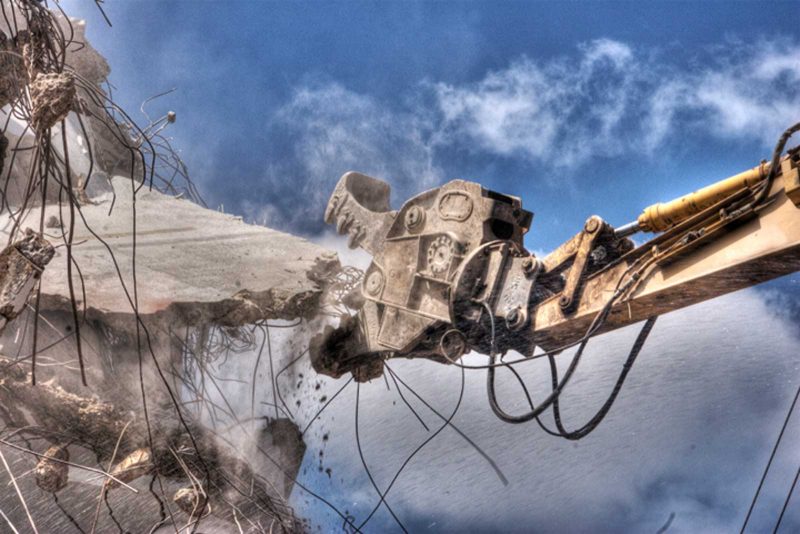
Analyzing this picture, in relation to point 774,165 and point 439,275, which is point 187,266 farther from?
point 774,165

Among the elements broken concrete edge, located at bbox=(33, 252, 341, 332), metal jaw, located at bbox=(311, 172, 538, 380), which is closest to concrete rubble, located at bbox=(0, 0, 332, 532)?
broken concrete edge, located at bbox=(33, 252, 341, 332)

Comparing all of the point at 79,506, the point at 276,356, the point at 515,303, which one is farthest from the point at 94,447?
the point at 515,303

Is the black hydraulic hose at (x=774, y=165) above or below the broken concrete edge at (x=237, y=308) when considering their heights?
above

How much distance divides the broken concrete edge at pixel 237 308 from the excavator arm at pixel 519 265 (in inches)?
16.2

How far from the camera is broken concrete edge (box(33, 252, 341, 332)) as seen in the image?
6449mm

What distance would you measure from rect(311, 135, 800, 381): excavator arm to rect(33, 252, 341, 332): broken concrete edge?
412 millimetres

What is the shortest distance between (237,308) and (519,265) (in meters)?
2.65

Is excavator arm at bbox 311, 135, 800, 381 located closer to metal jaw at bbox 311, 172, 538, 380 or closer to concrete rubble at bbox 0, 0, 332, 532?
metal jaw at bbox 311, 172, 538, 380

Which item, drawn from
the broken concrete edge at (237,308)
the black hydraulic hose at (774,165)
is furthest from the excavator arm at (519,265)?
the broken concrete edge at (237,308)

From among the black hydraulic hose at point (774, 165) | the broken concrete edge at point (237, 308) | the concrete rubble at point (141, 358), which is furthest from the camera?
the broken concrete edge at point (237, 308)

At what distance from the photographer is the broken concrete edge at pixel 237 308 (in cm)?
645

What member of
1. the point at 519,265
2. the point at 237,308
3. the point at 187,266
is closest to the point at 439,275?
the point at 519,265

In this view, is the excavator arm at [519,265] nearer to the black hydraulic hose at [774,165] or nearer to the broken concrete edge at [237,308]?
the black hydraulic hose at [774,165]

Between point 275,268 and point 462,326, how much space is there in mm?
2346
